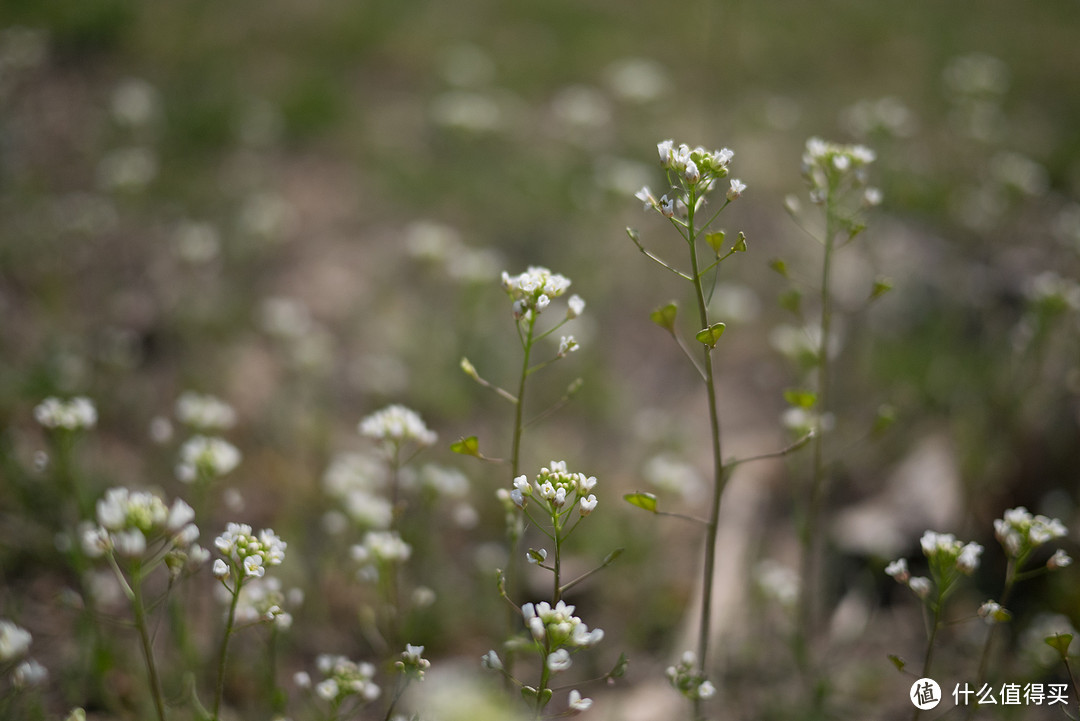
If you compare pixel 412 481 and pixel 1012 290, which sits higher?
pixel 1012 290

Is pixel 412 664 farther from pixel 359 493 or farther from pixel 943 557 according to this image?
pixel 943 557

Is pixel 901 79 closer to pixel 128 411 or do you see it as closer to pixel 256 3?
pixel 256 3

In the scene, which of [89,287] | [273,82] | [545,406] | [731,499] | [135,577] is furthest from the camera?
[273,82]

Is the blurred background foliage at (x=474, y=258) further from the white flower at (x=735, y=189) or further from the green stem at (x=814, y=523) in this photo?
the white flower at (x=735, y=189)

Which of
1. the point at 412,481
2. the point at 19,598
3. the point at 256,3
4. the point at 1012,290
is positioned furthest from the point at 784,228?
the point at 256,3

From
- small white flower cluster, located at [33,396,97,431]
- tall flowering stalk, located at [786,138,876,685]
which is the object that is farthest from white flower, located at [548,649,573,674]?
small white flower cluster, located at [33,396,97,431]

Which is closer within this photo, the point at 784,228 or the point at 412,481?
the point at 412,481
